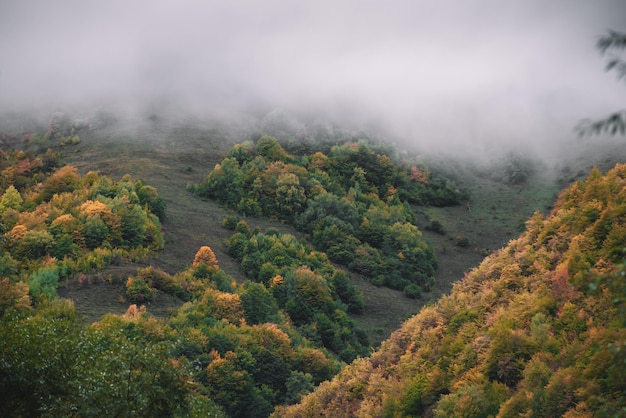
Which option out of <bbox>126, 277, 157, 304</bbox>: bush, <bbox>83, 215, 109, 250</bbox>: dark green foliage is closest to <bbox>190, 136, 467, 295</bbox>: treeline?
<bbox>83, 215, 109, 250</bbox>: dark green foliage

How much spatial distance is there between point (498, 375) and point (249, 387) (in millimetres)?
34924

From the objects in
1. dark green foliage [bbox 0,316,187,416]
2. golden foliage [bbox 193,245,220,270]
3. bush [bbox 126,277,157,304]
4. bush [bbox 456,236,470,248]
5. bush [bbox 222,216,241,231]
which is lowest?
bush [bbox 126,277,157,304]

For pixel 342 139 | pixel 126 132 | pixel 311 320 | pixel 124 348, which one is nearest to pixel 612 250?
pixel 124 348

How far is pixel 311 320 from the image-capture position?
8844 cm

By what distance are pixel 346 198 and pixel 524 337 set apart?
105 metres

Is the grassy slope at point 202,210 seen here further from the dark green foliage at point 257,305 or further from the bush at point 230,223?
Result: the dark green foliage at point 257,305

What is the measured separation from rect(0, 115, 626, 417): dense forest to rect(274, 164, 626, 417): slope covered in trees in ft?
0.27

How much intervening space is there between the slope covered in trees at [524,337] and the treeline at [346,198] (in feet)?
222

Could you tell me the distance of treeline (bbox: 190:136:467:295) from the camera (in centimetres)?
11781

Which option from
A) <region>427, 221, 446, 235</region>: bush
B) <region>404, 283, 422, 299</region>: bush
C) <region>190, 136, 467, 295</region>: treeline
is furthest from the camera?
<region>427, 221, 446, 235</region>: bush

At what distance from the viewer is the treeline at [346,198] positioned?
11781 cm

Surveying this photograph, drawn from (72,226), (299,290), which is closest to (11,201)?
(72,226)

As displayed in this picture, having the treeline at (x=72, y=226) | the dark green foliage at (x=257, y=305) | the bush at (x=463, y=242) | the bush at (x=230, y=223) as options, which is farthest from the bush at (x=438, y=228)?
the dark green foliage at (x=257, y=305)

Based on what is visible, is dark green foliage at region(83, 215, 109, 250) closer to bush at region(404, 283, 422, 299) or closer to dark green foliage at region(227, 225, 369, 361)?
dark green foliage at region(227, 225, 369, 361)
